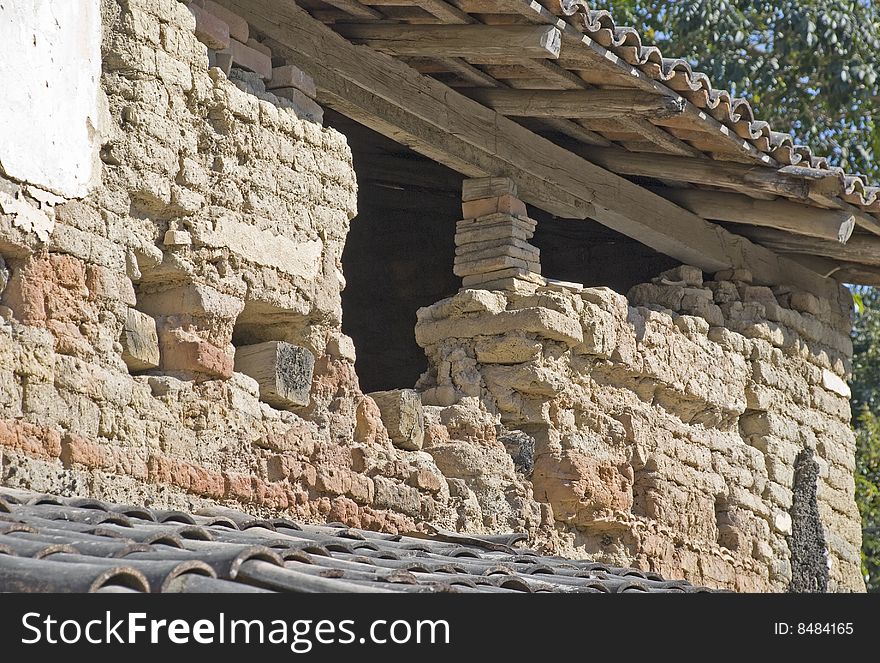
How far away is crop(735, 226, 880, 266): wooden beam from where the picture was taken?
332 inches

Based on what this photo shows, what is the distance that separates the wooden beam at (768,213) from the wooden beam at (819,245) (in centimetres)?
19

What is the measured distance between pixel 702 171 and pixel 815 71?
20.4ft

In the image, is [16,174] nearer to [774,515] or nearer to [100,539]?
[100,539]

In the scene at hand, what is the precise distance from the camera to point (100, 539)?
355 cm

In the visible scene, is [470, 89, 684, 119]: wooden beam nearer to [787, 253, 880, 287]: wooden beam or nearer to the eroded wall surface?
the eroded wall surface

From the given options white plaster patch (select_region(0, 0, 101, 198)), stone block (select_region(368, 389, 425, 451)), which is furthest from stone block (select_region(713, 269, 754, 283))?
white plaster patch (select_region(0, 0, 101, 198))

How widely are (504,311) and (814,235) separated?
2.10m

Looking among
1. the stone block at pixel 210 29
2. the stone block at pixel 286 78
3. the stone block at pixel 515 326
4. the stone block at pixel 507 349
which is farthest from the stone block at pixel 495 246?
the stone block at pixel 210 29

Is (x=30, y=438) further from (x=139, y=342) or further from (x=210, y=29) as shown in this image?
(x=210, y=29)

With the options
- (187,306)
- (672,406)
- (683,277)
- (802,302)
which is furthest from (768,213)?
(187,306)

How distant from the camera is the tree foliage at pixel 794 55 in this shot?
12.8 metres

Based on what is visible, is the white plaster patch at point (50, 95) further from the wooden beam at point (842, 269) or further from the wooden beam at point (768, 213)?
the wooden beam at point (842, 269)

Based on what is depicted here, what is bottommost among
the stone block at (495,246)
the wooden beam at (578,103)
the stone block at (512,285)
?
the stone block at (512,285)
